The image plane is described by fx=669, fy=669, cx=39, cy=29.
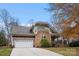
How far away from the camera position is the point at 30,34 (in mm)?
7672

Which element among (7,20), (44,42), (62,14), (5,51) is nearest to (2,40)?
(5,51)

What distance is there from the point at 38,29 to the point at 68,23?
13.9 inches

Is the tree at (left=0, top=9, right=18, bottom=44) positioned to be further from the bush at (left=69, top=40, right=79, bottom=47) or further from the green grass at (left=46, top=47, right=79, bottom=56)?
the bush at (left=69, top=40, right=79, bottom=47)

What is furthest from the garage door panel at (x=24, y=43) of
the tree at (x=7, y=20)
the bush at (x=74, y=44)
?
the bush at (x=74, y=44)

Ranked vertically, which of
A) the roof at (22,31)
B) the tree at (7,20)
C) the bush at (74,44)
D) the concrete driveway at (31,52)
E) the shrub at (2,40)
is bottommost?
the concrete driveway at (31,52)

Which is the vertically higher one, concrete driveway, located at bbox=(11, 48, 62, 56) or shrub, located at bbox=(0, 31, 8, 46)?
shrub, located at bbox=(0, 31, 8, 46)

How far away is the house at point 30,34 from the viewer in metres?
7.67

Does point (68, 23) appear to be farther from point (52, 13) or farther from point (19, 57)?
point (19, 57)

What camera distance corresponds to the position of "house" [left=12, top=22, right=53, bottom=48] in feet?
25.2

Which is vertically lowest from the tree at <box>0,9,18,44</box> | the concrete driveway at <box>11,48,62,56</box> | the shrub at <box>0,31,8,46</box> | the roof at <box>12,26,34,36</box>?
the concrete driveway at <box>11,48,62,56</box>

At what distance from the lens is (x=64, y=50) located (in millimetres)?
7691

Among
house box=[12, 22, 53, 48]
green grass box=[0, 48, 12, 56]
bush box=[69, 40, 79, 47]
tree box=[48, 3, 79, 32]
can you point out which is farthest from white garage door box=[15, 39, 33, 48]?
bush box=[69, 40, 79, 47]

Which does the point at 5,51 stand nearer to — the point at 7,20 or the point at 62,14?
the point at 7,20

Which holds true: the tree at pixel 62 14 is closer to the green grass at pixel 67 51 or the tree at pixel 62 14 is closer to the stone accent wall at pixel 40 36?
the stone accent wall at pixel 40 36
